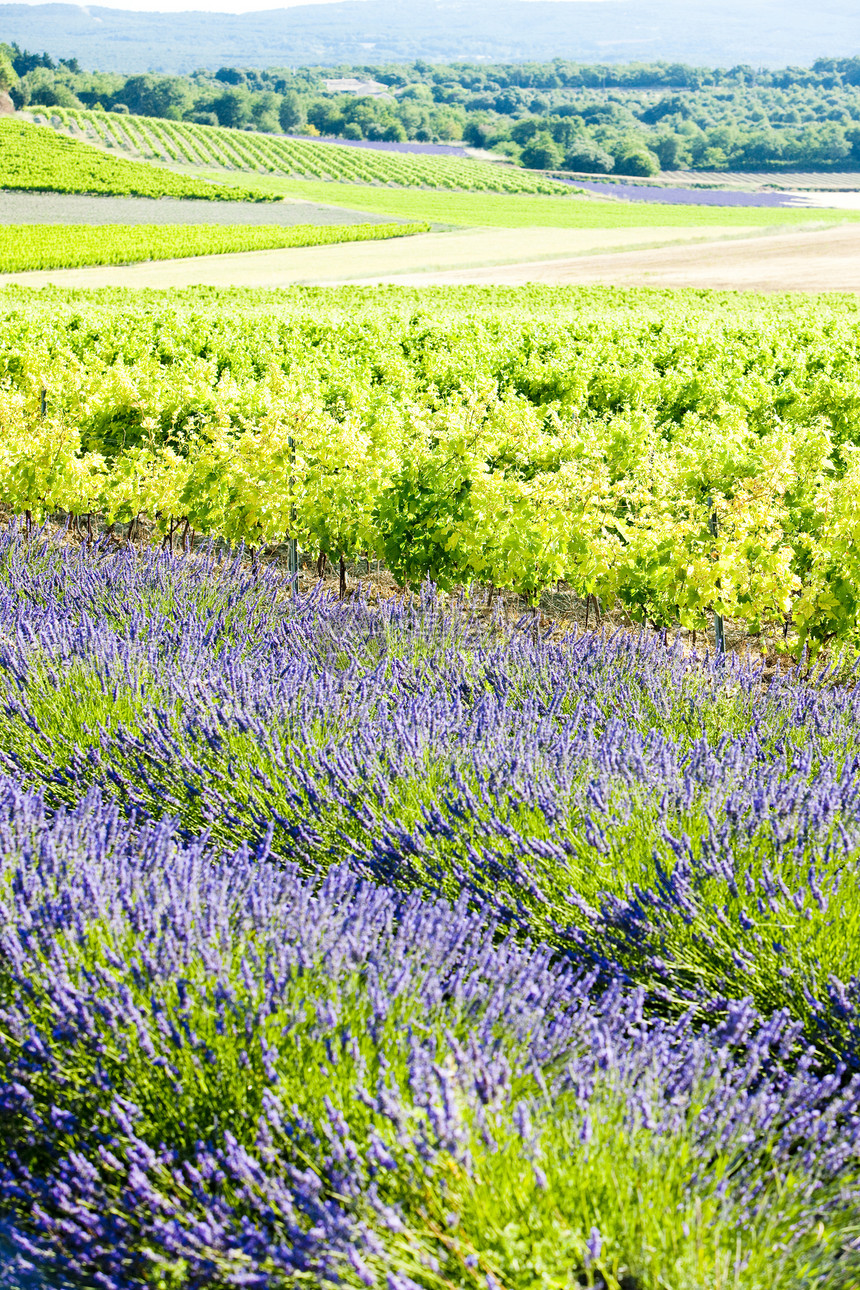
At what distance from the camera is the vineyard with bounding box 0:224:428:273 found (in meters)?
41.9

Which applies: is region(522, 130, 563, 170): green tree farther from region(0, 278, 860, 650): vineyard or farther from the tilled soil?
region(0, 278, 860, 650): vineyard

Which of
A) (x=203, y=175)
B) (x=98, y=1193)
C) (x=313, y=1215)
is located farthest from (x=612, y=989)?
(x=203, y=175)

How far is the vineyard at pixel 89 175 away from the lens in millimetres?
65875

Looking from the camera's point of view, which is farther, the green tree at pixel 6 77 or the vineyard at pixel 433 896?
the green tree at pixel 6 77

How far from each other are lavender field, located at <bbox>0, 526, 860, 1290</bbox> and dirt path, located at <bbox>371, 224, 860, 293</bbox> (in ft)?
125

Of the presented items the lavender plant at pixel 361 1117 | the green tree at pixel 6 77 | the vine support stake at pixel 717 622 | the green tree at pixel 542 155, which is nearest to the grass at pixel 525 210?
the green tree at pixel 542 155

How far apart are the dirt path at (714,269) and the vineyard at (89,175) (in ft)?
100

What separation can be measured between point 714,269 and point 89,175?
45.3 m

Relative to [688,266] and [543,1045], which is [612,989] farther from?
[688,266]

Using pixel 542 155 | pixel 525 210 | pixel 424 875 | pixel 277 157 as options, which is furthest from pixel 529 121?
pixel 424 875

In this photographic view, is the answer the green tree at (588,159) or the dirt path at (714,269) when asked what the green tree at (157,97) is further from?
the dirt path at (714,269)

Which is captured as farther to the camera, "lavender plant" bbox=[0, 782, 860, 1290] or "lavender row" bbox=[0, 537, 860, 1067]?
"lavender row" bbox=[0, 537, 860, 1067]

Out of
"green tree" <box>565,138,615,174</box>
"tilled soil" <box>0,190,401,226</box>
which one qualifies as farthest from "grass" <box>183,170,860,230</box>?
"green tree" <box>565,138,615,174</box>

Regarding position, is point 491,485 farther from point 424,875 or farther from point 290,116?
point 290,116
